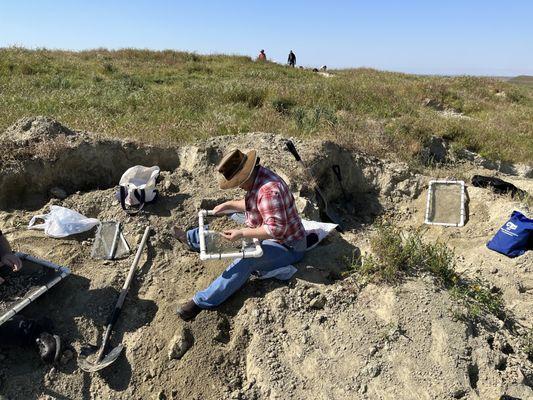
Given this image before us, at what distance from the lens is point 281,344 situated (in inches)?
149

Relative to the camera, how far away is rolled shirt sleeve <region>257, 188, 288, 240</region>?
3.77 m

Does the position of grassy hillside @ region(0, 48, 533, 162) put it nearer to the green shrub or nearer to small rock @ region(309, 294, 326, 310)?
the green shrub

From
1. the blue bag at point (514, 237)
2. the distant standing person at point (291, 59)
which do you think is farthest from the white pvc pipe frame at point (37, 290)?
the distant standing person at point (291, 59)

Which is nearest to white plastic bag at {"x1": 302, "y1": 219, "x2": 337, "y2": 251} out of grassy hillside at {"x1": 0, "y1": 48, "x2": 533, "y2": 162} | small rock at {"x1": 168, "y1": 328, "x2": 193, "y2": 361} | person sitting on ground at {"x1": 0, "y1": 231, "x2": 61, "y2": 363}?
small rock at {"x1": 168, "y1": 328, "x2": 193, "y2": 361}

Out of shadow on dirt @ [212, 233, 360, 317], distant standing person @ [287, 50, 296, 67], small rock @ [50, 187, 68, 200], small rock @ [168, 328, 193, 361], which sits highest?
distant standing person @ [287, 50, 296, 67]

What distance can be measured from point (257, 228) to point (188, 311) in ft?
3.11

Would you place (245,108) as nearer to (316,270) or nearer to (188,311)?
(316,270)

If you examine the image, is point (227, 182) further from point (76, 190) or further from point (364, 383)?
point (76, 190)

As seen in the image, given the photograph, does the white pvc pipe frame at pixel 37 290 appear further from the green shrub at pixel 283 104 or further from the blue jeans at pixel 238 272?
the green shrub at pixel 283 104

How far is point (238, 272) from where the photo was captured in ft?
13.2

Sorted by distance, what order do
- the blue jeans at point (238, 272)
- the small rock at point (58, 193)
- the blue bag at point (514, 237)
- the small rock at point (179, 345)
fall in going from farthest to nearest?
the small rock at point (58, 193) → the blue bag at point (514, 237) → the blue jeans at point (238, 272) → the small rock at point (179, 345)

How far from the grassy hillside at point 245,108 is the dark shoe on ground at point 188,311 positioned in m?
3.44

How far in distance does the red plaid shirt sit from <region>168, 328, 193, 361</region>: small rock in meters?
1.13

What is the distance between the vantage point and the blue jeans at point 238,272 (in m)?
3.98
